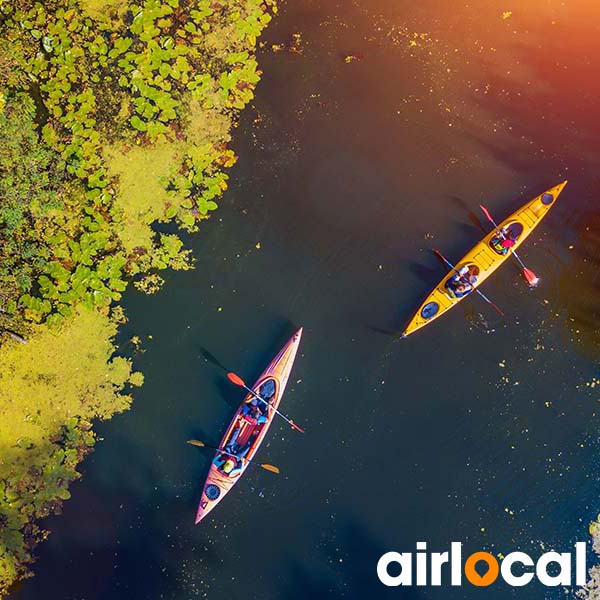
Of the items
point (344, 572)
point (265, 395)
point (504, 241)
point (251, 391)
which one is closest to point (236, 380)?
point (251, 391)

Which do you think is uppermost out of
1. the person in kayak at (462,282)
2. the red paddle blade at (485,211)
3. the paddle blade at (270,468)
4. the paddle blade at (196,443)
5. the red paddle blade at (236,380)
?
the red paddle blade at (485,211)

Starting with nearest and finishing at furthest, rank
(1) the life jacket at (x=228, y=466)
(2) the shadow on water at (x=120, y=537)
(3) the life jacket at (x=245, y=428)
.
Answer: (1) the life jacket at (x=228, y=466), (3) the life jacket at (x=245, y=428), (2) the shadow on water at (x=120, y=537)

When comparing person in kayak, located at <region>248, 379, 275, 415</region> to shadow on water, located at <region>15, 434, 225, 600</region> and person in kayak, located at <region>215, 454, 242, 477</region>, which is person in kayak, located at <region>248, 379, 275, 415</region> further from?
shadow on water, located at <region>15, 434, 225, 600</region>

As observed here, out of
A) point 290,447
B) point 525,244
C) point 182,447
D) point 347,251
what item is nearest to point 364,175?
point 347,251

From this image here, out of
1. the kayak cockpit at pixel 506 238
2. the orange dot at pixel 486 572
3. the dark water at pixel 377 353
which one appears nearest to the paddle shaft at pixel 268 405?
the dark water at pixel 377 353

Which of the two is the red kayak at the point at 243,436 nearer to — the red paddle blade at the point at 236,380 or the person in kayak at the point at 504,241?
the red paddle blade at the point at 236,380

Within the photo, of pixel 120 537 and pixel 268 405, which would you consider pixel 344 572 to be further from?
pixel 120 537
